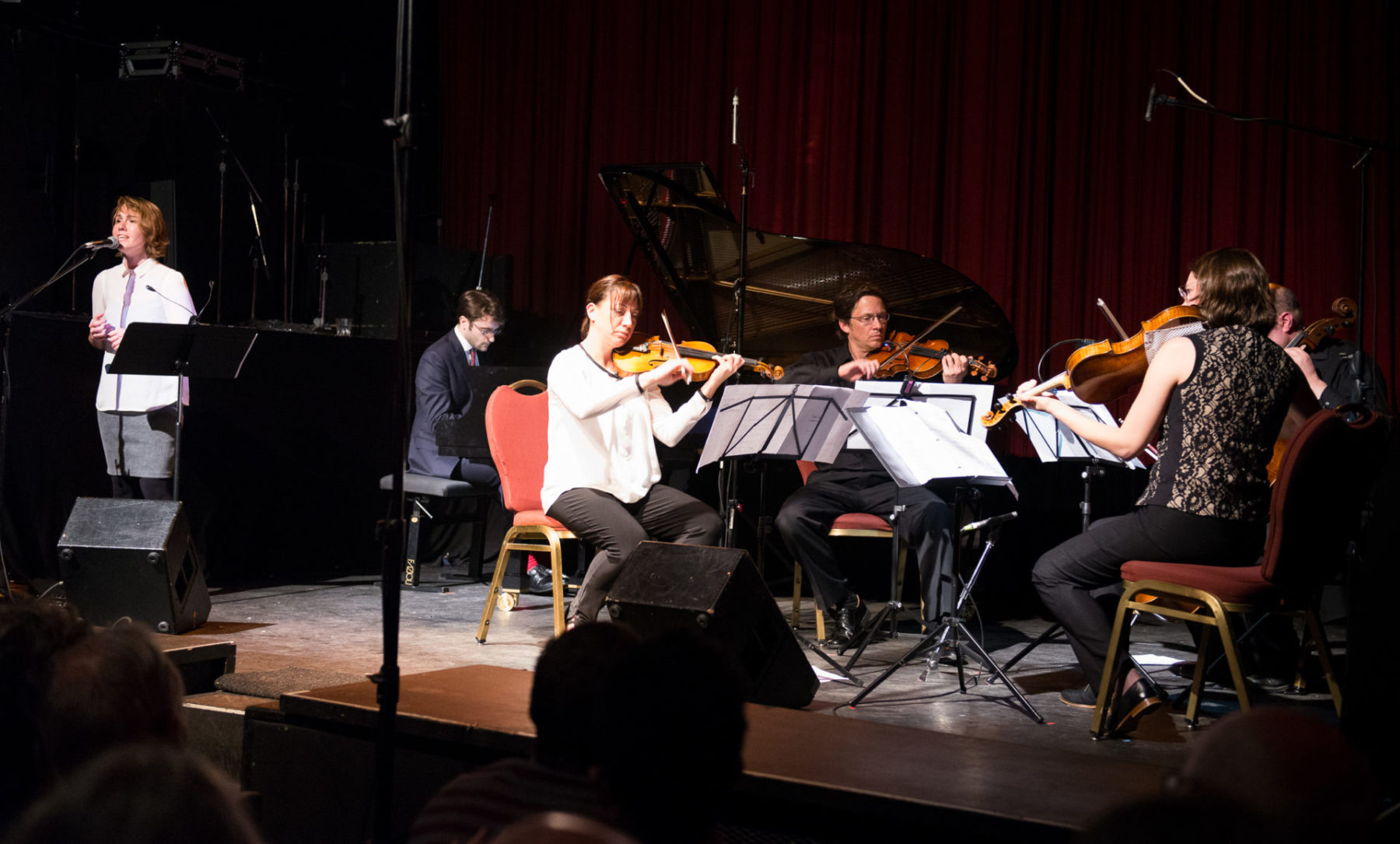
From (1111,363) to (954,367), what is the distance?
1087 mm

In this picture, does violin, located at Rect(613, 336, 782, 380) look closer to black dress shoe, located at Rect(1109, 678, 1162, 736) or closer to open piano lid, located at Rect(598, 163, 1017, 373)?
open piano lid, located at Rect(598, 163, 1017, 373)

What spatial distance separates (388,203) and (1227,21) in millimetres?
5549

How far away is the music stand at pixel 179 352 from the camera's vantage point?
4.67m

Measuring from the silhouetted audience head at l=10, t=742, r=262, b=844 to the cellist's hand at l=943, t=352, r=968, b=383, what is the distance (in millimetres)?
4415

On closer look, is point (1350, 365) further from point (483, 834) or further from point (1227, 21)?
point (483, 834)

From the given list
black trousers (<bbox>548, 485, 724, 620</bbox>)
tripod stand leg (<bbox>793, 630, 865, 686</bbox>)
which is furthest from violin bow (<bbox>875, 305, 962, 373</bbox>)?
tripod stand leg (<bbox>793, 630, 865, 686</bbox>)

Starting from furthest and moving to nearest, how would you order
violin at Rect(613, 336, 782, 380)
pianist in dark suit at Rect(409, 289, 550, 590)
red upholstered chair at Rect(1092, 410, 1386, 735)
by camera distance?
pianist in dark suit at Rect(409, 289, 550, 590)
violin at Rect(613, 336, 782, 380)
red upholstered chair at Rect(1092, 410, 1386, 735)

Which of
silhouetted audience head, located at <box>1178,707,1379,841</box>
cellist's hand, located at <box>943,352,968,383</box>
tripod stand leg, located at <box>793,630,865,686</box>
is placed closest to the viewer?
silhouetted audience head, located at <box>1178,707,1379,841</box>

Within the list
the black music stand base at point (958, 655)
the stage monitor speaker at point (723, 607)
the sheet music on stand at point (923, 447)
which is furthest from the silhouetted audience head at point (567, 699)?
the sheet music on stand at point (923, 447)

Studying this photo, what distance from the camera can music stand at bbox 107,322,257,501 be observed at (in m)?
4.67

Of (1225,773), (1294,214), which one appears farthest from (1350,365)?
(1225,773)

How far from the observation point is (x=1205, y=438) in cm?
319

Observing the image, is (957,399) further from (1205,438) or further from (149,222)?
(149,222)

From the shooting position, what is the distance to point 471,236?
8.20 metres
